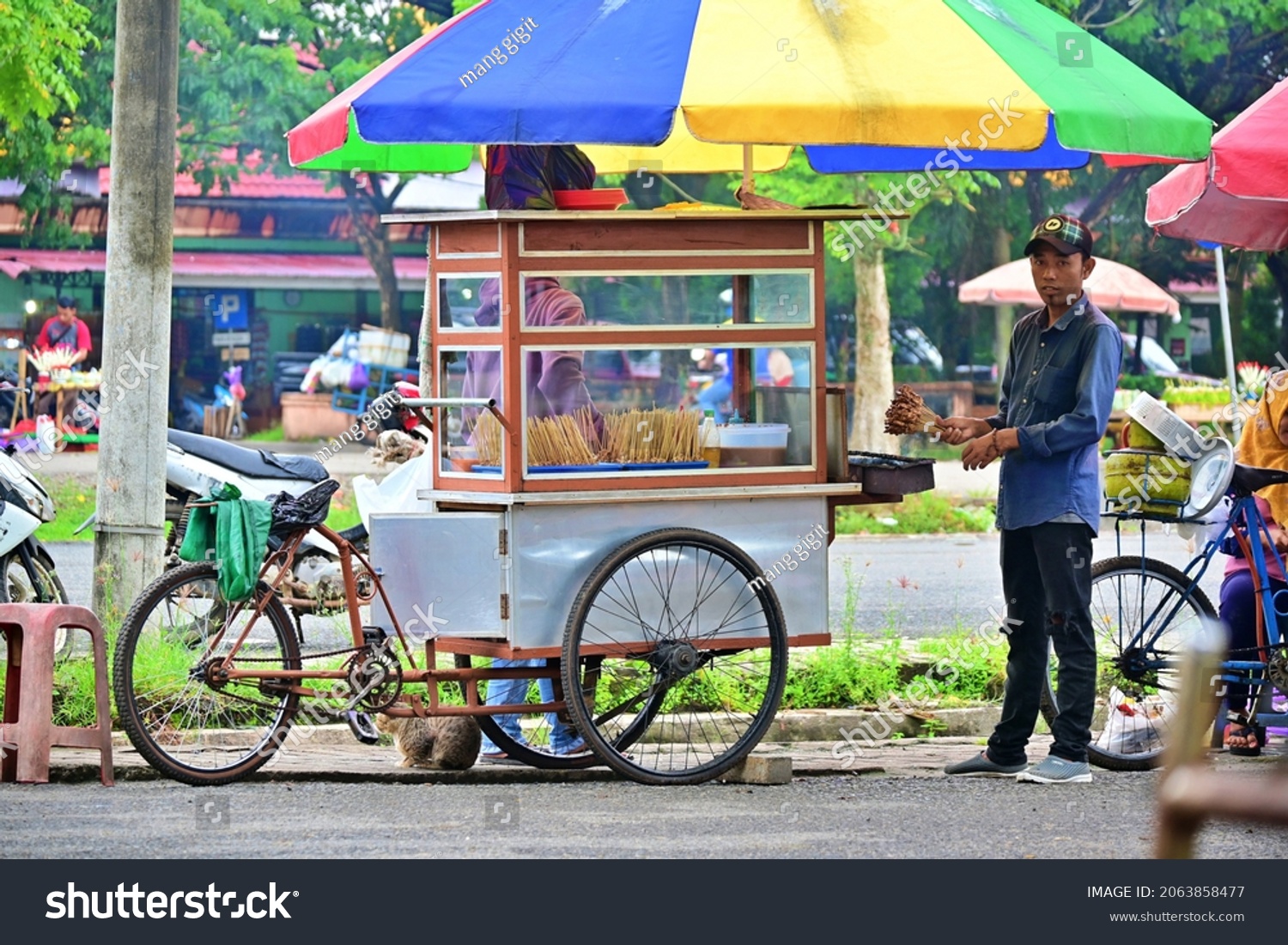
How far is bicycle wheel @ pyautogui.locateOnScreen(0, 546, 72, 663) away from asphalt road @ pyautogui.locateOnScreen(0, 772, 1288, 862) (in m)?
2.19

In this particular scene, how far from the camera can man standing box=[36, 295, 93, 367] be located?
934 inches

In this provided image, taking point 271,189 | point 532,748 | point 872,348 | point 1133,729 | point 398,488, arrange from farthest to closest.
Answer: point 271,189 < point 872,348 < point 398,488 < point 1133,729 < point 532,748

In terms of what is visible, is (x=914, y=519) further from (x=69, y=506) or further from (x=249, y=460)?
(x=249, y=460)

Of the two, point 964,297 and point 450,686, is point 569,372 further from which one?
point 964,297

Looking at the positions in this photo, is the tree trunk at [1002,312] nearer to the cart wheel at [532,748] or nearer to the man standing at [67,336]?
the man standing at [67,336]

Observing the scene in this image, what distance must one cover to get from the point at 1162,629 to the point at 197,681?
3554 millimetres

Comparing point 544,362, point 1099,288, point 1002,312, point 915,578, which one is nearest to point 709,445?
point 544,362

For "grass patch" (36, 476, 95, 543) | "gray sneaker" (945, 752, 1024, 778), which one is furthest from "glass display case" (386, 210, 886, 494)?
"grass patch" (36, 476, 95, 543)

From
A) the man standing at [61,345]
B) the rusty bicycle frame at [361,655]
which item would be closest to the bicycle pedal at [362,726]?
the rusty bicycle frame at [361,655]

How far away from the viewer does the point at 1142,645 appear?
688 cm

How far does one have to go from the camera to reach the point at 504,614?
6211 millimetres

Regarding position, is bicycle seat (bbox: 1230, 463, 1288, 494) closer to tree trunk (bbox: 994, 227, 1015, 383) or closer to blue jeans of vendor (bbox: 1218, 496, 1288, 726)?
blue jeans of vendor (bbox: 1218, 496, 1288, 726)

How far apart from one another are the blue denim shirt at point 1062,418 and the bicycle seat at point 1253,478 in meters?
0.68
